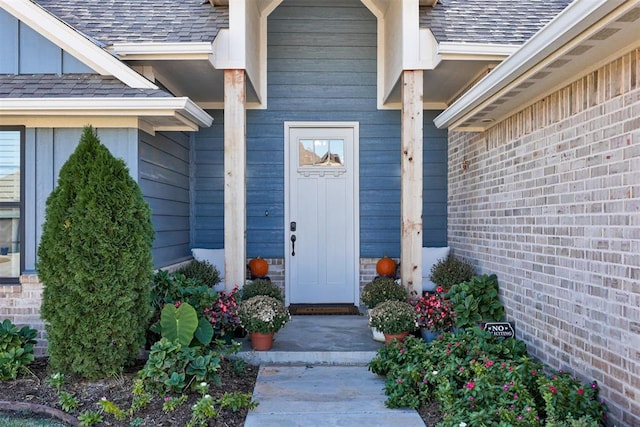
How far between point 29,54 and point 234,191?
2269 mm

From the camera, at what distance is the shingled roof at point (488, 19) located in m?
5.75

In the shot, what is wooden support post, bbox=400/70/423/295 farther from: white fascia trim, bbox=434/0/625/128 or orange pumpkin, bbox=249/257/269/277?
orange pumpkin, bbox=249/257/269/277

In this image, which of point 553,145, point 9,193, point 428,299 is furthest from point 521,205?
point 9,193

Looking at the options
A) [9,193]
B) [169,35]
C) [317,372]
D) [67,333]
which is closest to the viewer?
[67,333]

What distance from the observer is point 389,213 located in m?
7.32

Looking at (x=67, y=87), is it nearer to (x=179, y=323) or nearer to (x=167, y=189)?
(x=167, y=189)

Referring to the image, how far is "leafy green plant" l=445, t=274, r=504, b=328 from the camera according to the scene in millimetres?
5020

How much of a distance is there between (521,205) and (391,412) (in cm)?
222

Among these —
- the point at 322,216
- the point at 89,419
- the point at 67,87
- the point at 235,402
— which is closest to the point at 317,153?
the point at 322,216

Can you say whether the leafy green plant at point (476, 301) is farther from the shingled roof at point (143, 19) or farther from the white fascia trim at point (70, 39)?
the shingled roof at point (143, 19)

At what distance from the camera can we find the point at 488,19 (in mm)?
6133

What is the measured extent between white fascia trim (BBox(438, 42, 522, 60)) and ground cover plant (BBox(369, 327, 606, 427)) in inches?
105

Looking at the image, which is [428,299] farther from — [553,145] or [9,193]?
[9,193]

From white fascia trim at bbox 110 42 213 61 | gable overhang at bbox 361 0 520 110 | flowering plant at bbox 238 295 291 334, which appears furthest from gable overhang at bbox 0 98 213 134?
gable overhang at bbox 361 0 520 110
